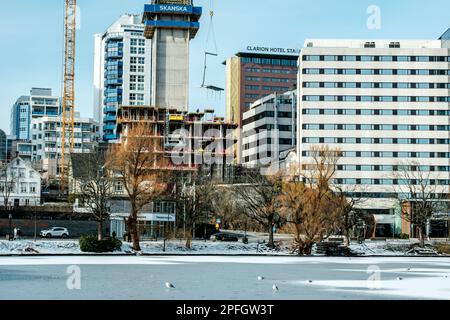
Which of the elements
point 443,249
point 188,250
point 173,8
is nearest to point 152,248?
point 188,250

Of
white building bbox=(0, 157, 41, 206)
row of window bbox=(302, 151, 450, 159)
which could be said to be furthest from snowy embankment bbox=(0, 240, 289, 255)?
row of window bbox=(302, 151, 450, 159)

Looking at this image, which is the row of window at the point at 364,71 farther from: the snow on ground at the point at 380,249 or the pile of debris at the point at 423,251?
the pile of debris at the point at 423,251

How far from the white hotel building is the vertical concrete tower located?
5669cm

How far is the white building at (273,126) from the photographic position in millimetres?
184375

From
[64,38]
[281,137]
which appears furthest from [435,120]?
[64,38]

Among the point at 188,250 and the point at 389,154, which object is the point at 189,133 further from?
the point at 188,250

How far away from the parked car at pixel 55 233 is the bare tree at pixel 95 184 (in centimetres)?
429

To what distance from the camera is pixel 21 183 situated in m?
132

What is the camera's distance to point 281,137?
614ft

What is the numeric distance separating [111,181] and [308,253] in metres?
25.2

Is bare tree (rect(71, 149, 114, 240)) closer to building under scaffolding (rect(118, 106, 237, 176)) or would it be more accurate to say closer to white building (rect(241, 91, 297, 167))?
building under scaffolding (rect(118, 106, 237, 176))

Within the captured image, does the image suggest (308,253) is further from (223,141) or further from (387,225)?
(223,141)

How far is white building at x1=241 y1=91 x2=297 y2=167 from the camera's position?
184375 millimetres

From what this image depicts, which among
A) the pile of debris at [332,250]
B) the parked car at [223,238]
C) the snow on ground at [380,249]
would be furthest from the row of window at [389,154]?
the pile of debris at [332,250]
